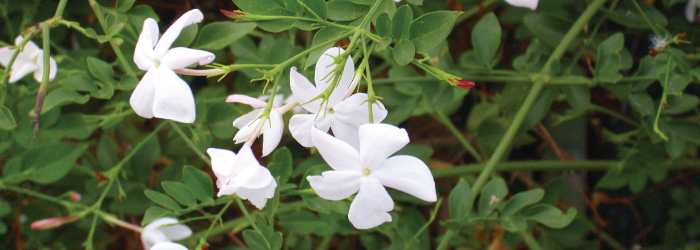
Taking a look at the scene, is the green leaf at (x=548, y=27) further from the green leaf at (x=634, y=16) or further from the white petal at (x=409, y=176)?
the white petal at (x=409, y=176)

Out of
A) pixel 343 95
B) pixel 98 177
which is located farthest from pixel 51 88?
pixel 343 95

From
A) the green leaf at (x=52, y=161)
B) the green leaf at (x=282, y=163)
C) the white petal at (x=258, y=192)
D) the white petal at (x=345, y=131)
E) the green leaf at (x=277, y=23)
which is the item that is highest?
the green leaf at (x=277, y=23)

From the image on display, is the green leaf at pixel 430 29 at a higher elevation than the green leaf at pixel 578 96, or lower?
higher

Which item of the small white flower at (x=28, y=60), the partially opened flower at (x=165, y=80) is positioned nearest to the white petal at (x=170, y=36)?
the partially opened flower at (x=165, y=80)

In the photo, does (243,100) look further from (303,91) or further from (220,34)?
(220,34)

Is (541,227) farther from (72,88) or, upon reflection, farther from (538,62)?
(72,88)
